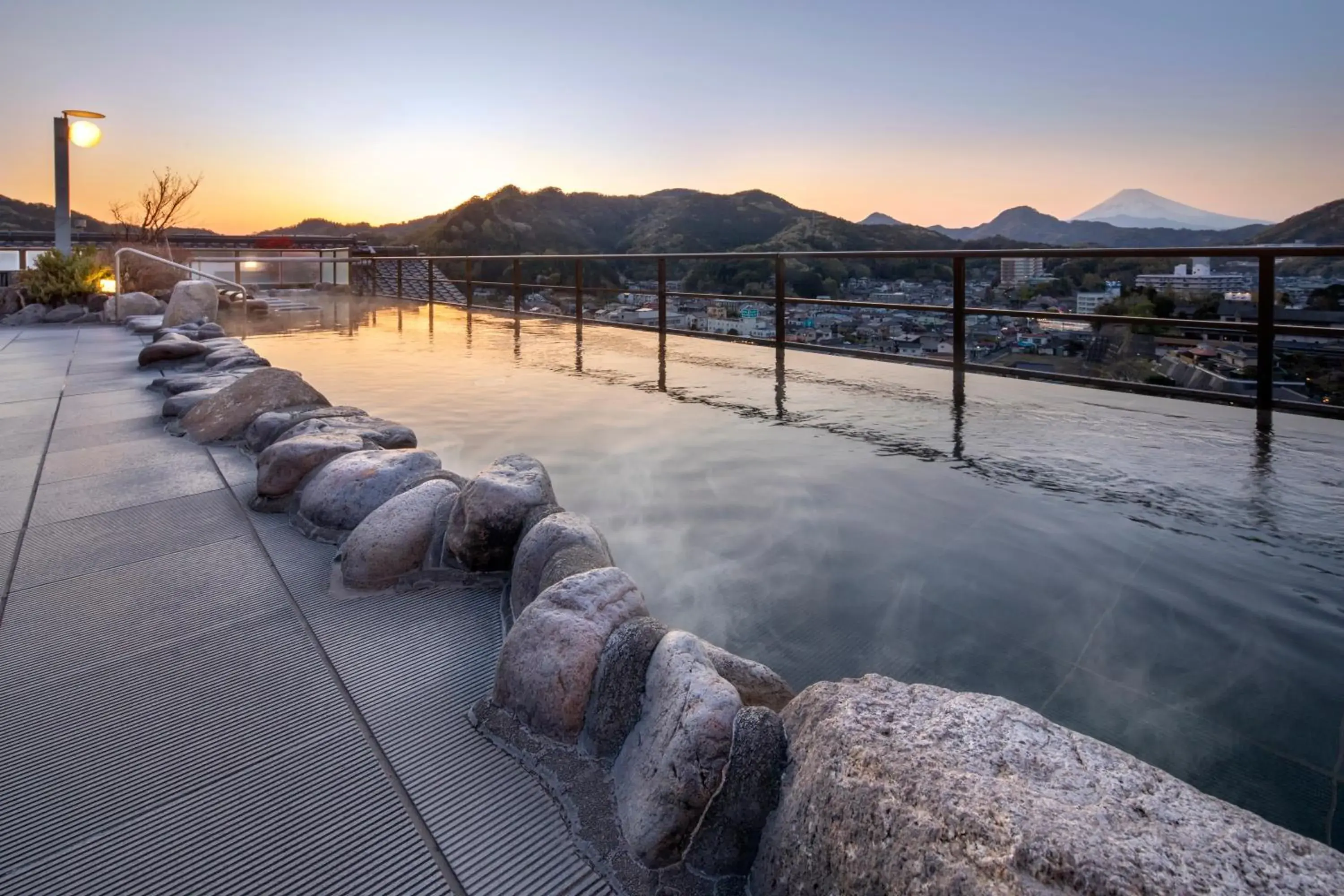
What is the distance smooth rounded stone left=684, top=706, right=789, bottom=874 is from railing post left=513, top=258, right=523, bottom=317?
7.41m

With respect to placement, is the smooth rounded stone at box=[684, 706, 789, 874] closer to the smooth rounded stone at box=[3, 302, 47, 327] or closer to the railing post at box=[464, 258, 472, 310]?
the railing post at box=[464, 258, 472, 310]

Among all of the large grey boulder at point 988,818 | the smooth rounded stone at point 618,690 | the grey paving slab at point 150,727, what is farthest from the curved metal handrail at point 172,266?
the large grey boulder at point 988,818

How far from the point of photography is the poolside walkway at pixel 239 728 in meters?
0.88

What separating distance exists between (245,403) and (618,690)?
2.53 meters

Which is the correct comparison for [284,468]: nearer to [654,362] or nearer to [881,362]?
[654,362]

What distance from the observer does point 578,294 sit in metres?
7.13

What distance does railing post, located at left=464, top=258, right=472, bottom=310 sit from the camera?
891 cm

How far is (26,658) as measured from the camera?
1334 millimetres

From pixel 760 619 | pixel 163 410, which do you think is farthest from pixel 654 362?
pixel 760 619

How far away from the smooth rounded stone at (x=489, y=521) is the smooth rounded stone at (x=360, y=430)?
0.93 m

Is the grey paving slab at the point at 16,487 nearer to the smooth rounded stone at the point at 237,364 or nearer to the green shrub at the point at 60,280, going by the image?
the smooth rounded stone at the point at 237,364

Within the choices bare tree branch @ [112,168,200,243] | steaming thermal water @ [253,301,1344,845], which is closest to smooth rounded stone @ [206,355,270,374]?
steaming thermal water @ [253,301,1344,845]

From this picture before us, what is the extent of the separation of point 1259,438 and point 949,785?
8.51 feet

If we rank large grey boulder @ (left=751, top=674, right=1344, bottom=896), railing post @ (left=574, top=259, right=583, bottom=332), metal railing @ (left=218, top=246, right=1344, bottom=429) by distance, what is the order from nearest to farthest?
large grey boulder @ (left=751, top=674, right=1344, bottom=896) → metal railing @ (left=218, top=246, right=1344, bottom=429) → railing post @ (left=574, top=259, right=583, bottom=332)
